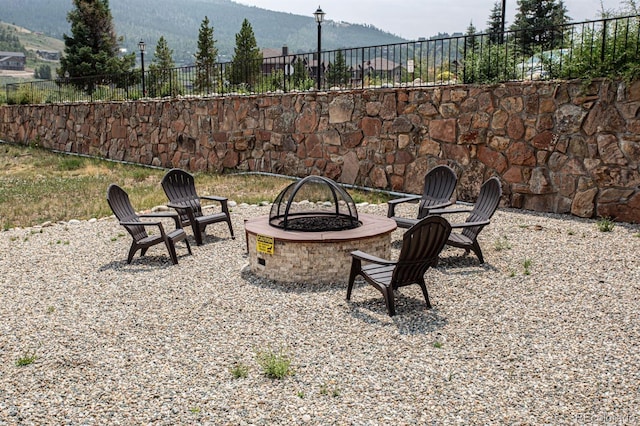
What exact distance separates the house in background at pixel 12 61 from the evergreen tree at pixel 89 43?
10143cm

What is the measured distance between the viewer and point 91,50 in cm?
3384

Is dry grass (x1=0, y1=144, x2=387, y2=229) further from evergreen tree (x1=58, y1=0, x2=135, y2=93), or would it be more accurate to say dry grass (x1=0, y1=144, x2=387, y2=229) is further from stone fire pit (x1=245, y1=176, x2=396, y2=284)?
evergreen tree (x1=58, y1=0, x2=135, y2=93)

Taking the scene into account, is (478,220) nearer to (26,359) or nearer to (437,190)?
(437,190)

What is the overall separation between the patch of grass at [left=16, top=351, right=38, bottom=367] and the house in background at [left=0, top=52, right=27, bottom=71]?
135 meters

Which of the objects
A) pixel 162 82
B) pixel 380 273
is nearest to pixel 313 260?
pixel 380 273

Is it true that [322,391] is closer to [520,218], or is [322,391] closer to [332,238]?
[332,238]

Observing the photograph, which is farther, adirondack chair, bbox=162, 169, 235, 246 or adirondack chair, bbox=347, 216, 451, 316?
adirondack chair, bbox=162, 169, 235, 246

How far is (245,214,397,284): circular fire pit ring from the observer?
→ 6270 mm

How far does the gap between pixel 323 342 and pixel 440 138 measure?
6.94 metres

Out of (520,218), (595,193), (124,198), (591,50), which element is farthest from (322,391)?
(591,50)

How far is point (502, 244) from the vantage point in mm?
7770

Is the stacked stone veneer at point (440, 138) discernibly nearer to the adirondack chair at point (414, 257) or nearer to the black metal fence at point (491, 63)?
the black metal fence at point (491, 63)

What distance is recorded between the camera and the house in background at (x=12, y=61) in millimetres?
122762

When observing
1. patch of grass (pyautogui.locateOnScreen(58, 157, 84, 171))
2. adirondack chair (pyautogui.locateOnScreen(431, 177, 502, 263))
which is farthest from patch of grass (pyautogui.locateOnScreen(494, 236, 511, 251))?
patch of grass (pyautogui.locateOnScreen(58, 157, 84, 171))
